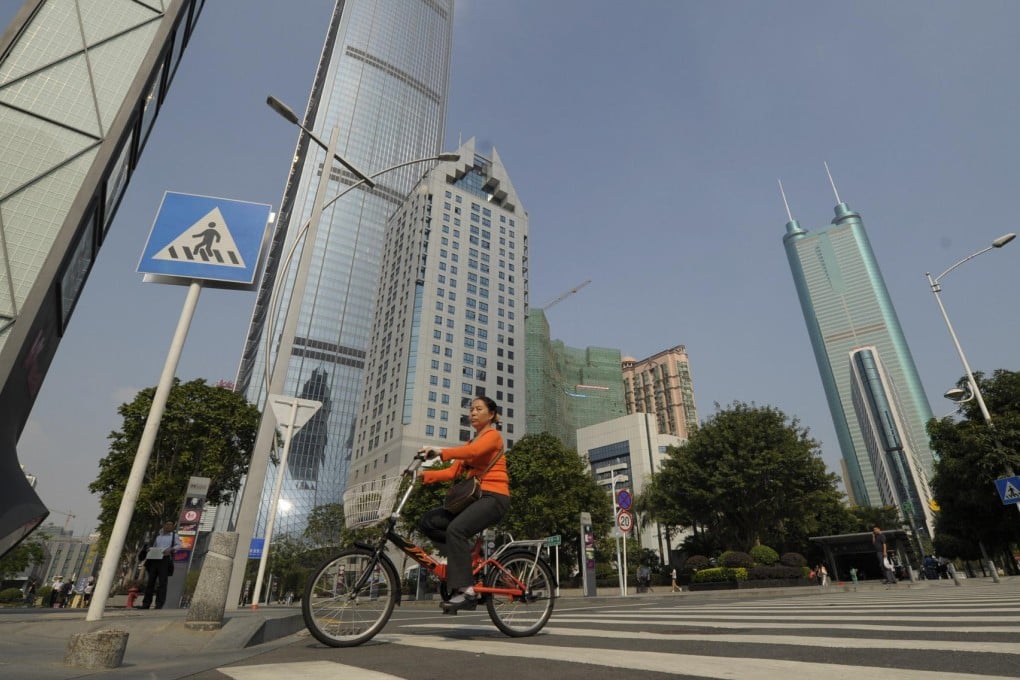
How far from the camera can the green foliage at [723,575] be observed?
23.8 meters

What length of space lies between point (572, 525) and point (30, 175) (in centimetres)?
3258

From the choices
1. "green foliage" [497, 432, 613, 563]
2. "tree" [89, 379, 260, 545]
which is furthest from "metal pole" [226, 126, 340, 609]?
"green foliage" [497, 432, 613, 563]

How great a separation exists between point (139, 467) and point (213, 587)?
1790 millimetres

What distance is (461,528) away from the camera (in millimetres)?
3922

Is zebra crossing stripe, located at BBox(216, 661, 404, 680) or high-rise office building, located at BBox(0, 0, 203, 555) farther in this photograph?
high-rise office building, located at BBox(0, 0, 203, 555)

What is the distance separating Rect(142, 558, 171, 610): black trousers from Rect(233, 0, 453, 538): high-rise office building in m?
90.8

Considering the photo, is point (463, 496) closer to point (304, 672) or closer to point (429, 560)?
point (429, 560)

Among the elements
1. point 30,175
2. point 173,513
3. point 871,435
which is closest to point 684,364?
point 871,435

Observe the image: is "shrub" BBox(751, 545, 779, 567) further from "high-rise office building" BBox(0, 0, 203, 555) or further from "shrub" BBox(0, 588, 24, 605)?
"shrub" BBox(0, 588, 24, 605)

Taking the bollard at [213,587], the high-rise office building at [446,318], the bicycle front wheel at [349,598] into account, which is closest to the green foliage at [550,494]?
the bollard at [213,587]

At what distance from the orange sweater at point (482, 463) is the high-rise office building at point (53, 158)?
10149mm

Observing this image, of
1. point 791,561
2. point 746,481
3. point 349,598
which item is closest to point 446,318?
point 746,481

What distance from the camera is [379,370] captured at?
87812mm

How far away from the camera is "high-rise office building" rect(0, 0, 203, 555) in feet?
33.3
